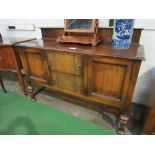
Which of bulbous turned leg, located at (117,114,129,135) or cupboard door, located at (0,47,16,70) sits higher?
cupboard door, located at (0,47,16,70)

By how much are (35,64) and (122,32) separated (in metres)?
0.96

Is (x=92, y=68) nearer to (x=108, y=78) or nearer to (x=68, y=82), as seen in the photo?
(x=108, y=78)

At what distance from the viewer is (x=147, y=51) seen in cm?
136

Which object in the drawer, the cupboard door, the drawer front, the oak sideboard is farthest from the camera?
the cupboard door

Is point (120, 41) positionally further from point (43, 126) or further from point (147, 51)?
point (43, 126)

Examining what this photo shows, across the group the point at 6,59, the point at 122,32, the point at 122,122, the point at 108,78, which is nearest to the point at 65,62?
the point at 108,78

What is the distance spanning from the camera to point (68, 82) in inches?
52.5

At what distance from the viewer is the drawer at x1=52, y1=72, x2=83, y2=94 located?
127cm

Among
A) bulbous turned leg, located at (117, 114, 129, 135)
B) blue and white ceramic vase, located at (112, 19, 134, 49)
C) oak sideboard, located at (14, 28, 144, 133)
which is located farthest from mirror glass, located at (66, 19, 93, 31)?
bulbous turned leg, located at (117, 114, 129, 135)

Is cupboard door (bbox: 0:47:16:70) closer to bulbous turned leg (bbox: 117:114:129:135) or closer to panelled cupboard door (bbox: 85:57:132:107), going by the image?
panelled cupboard door (bbox: 85:57:132:107)

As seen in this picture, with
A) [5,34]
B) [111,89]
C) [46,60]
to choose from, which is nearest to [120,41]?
[111,89]

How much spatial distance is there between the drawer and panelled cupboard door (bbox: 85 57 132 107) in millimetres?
94

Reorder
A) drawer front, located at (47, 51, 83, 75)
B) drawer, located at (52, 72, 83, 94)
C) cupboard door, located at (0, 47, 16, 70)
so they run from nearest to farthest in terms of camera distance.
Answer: drawer front, located at (47, 51, 83, 75)
drawer, located at (52, 72, 83, 94)
cupboard door, located at (0, 47, 16, 70)
